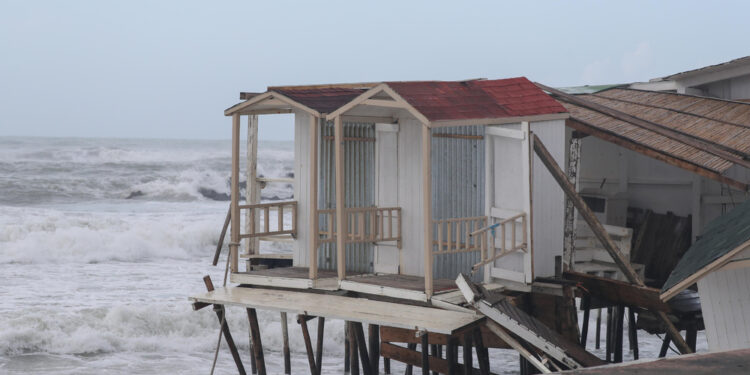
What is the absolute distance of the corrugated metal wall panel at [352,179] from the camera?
14398mm

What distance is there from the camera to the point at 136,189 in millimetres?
52219

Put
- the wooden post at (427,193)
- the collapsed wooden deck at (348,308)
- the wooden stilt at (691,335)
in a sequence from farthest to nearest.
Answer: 1. the wooden stilt at (691,335)
2. the wooden post at (427,193)
3. the collapsed wooden deck at (348,308)

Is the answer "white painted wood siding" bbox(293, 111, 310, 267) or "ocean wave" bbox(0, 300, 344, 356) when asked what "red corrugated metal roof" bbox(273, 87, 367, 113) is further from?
"ocean wave" bbox(0, 300, 344, 356)

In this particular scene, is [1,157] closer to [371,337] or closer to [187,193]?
[187,193]

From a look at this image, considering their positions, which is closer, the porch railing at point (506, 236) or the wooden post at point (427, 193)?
the wooden post at point (427, 193)

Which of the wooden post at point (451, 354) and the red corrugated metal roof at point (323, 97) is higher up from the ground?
the red corrugated metal roof at point (323, 97)

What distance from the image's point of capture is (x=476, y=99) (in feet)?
42.2

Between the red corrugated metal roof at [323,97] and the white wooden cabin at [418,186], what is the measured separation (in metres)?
0.04

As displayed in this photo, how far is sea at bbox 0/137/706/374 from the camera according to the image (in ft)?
68.6

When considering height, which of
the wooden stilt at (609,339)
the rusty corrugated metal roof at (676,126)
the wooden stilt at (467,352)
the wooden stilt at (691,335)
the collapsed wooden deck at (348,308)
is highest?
the rusty corrugated metal roof at (676,126)

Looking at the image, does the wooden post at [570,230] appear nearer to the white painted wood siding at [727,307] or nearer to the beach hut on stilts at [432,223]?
the beach hut on stilts at [432,223]

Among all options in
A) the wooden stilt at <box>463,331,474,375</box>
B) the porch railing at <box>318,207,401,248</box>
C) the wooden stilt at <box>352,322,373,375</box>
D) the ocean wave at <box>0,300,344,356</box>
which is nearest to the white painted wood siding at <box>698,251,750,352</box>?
the wooden stilt at <box>463,331,474,375</box>

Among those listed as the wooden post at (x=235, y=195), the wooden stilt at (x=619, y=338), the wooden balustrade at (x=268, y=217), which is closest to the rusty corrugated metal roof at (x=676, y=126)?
the wooden stilt at (x=619, y=338)

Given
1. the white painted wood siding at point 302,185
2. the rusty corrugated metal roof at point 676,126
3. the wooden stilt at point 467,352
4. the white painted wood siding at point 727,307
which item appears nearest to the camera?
the white painted wood siding at point 727,307
